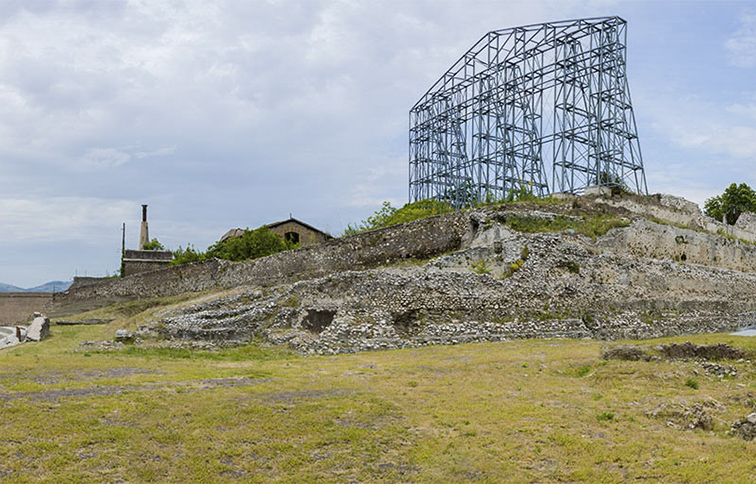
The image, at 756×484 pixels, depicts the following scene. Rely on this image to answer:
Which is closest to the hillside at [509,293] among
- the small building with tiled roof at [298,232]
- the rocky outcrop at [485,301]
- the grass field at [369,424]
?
the rocky outcrop at [485,301]

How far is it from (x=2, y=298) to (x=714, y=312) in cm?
4802

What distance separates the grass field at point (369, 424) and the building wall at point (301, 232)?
38540 mm

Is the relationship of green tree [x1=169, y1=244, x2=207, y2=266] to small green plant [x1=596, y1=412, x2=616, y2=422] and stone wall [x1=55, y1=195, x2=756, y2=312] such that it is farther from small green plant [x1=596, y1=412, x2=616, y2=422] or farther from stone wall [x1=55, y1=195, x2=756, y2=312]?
small green plant [x1=596, y1=412, x2=616, y2=422]

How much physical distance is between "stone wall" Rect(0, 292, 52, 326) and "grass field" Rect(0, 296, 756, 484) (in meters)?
36.8

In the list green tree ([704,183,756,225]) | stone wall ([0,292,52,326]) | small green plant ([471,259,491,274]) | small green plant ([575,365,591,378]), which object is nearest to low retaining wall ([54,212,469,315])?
small green plant ([471,259,491,274])

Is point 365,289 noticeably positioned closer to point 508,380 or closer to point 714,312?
point 508,380

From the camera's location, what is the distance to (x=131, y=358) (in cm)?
1645

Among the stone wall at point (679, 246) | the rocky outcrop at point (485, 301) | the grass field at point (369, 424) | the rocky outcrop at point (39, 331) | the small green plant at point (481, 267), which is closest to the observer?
the grass field at point (369, 424)

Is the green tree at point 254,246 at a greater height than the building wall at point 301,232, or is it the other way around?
the building wall at point 301,232

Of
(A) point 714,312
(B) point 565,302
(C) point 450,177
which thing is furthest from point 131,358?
(C) point 450,177

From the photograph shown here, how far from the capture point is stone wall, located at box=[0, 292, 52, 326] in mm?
46500

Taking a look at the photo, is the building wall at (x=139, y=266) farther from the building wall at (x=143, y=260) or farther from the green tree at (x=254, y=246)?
the green tree at (x=254, y=246)

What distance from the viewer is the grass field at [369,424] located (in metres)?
7.73

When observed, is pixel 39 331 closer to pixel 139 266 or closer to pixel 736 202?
pixel 139 266
